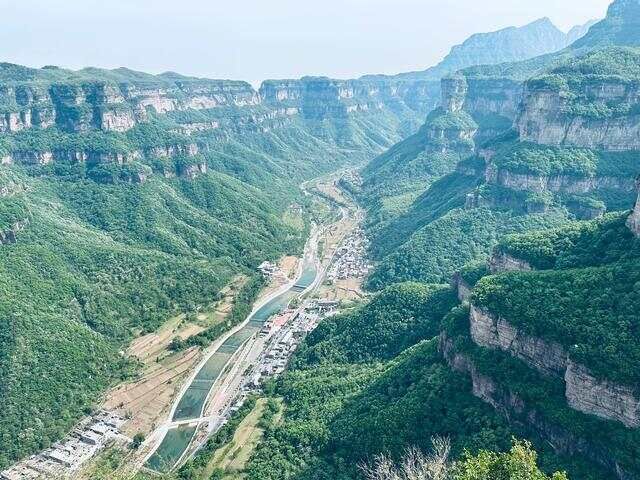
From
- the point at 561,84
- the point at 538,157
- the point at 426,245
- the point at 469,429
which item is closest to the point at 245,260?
the point at 426,245

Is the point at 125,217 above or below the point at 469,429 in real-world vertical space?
above

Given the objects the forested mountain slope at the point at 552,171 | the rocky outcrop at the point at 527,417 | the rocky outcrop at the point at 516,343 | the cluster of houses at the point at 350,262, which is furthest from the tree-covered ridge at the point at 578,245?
the cluster of houses at the point at 350,262

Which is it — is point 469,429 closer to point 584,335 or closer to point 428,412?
point 428,412

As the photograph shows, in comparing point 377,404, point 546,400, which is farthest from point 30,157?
point 546,400

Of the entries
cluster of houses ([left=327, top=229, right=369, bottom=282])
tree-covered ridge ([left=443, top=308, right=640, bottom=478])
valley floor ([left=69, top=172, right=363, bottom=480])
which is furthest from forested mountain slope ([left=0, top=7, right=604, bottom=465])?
tree-covered ridge ([left=443, top=308, right=640, bottom=478])

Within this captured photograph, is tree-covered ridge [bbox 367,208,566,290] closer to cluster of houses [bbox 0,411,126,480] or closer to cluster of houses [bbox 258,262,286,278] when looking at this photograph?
cluster of houses [bbox 258,262,286,278]

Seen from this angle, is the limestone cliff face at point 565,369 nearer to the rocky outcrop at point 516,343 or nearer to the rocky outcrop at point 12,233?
the rocky outcrop at point 516,343
